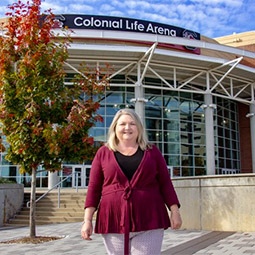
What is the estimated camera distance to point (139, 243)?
2.56m

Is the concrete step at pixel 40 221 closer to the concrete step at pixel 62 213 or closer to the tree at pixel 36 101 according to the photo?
the concrete step at pixel 62 213

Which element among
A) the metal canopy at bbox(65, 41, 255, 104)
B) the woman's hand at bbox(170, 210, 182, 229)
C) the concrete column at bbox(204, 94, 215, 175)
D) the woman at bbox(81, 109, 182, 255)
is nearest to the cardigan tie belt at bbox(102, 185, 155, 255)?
the woman at bbox(81, 109, 182, 255)

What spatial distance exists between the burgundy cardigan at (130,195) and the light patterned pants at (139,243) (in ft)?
0.19

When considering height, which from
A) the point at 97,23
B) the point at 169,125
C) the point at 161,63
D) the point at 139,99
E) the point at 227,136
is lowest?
the point at 227,136

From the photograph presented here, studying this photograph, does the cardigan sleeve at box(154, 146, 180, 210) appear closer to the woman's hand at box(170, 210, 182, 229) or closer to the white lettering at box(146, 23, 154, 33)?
the woman's hand at box(170, 210, 182, 229)

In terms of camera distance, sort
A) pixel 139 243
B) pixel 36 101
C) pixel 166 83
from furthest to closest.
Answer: pixel 166 83 → pixel 36 101 → pixel 139 243

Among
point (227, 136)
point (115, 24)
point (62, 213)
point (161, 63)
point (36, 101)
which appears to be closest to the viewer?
point (36, 101)

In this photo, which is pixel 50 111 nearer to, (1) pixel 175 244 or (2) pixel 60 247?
(2) pixel 60 247

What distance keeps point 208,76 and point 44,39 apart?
726 inches

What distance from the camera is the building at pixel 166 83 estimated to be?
905 inches

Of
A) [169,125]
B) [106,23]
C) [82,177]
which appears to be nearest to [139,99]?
[169,125]

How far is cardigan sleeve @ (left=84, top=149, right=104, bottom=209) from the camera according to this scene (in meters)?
2.73

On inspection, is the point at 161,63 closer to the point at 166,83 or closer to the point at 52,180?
the point at 166,83

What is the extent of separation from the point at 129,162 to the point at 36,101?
6555mm
